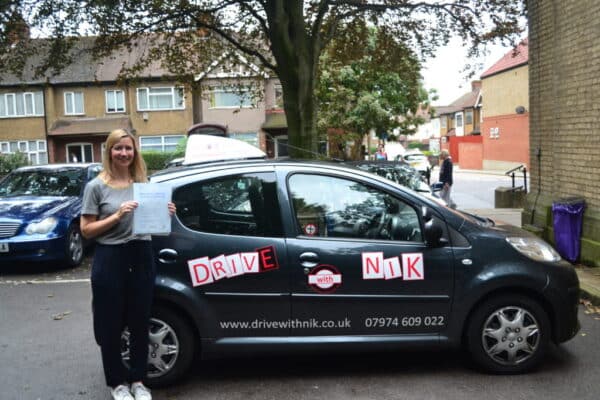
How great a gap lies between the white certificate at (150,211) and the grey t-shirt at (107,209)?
8 centimetres

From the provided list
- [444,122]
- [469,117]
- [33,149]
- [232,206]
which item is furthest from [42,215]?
[444,122]

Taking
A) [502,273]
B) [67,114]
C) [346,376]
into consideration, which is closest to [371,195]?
[502,273]

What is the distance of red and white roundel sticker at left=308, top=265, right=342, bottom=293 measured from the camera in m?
4.39

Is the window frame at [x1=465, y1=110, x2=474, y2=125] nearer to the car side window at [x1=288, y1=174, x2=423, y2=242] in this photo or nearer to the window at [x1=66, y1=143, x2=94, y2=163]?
the window at [x1=66, y1=143, x2=94, y2=163]

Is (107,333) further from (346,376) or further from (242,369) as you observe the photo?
(346,376)

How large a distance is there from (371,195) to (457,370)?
1527mm

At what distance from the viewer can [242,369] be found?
→ 488 centimetres

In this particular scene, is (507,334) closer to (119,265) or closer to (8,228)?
(119,265)

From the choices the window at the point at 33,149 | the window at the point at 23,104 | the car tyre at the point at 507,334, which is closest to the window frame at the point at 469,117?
the window at the point at 23,104

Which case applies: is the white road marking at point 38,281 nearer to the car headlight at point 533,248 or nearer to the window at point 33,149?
the car headlight at point 533,248

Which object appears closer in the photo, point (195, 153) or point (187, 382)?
point (187, 382)

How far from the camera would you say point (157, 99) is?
36062mm

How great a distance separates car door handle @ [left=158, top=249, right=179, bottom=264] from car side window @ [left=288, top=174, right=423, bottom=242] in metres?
0.93

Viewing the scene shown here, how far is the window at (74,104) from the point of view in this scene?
36906 mm
